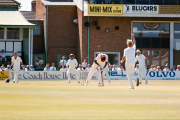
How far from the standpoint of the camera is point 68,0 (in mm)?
44531

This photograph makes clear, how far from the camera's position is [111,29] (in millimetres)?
39469

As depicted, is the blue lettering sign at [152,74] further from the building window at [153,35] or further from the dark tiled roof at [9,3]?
the dark tiled roof at [9,3]

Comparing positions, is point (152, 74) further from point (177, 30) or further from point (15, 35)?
point (15, 35)

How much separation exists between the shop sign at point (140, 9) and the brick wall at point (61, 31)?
6.32 metres

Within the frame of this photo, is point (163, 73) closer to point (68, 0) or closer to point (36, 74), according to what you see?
point (36, 74)

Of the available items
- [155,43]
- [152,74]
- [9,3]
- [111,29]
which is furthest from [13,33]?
[152,74]

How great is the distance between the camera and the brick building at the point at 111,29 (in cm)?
3809

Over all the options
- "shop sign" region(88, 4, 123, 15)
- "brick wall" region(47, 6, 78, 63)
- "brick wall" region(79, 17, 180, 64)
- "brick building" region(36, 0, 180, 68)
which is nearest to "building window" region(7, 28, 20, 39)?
"brick building" region(36, 0, 180, 68)

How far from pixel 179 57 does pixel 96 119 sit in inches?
1345

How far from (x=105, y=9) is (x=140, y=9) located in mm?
3149

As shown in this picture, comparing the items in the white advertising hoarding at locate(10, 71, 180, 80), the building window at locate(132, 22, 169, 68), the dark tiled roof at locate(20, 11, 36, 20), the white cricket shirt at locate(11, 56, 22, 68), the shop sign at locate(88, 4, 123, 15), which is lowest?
the white advertising hoarding at locate(10, 71, 180, 80)

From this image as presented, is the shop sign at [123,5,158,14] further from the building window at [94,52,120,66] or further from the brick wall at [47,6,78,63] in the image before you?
the brick wall at [47,6,78,63]

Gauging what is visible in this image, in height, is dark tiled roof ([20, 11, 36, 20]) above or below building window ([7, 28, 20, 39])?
above

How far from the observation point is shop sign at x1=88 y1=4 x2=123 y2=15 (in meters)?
37.8
